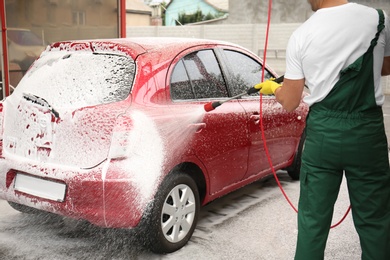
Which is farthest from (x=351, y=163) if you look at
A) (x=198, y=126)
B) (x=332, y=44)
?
(x=198, y=126)

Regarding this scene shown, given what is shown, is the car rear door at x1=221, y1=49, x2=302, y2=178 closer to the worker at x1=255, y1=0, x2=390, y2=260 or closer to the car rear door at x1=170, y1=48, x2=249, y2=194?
the car rear door at x1=170, y1=48, x2=249, y2=194

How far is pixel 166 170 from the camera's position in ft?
11.1

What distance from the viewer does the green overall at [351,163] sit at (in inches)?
97.7

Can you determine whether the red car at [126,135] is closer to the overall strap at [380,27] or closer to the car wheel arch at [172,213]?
the car wheel arch at [172,213]

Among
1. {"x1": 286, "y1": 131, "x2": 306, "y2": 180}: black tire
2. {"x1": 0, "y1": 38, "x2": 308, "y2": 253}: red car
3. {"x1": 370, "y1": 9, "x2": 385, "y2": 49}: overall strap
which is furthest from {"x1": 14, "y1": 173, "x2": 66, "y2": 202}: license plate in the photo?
{"x1": 286, "y1": 131, "x2": 306, "y2": 180}: black tire

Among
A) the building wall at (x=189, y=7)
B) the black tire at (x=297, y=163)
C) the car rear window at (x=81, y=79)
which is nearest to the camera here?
the car rear window at (x=81, y=79)

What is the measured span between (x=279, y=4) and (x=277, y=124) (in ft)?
60.8

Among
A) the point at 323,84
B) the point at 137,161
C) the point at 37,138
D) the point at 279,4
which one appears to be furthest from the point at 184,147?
the point at 279,4

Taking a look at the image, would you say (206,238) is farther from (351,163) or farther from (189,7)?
(189,7)

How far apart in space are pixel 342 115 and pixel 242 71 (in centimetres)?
210

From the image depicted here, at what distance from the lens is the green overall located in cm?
248

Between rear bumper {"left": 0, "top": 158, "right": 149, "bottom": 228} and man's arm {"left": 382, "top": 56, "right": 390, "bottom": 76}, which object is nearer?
man's arm {"left": 382, "top": 56, "right": 390, "bottom": 76}

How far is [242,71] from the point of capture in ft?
14.8

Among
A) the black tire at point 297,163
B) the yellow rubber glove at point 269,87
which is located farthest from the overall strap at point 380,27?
the black tire at point 297,163
